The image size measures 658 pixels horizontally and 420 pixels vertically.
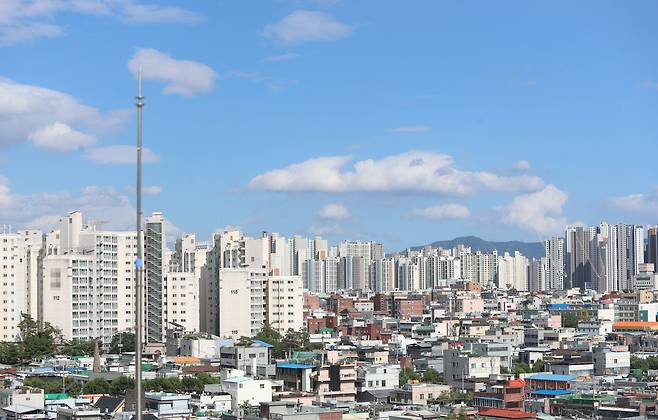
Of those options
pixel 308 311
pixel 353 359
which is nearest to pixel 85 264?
pixel 353 359

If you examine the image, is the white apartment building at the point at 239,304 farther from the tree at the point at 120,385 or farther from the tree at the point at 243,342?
the tree at the point at 120,385

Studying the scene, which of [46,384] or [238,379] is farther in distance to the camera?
[46,384]

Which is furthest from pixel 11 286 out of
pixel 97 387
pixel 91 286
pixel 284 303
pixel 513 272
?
pixel 513 272

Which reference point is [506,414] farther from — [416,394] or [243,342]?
[243,342]

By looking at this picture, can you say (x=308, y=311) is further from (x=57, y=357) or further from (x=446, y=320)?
(x=57, y=357)

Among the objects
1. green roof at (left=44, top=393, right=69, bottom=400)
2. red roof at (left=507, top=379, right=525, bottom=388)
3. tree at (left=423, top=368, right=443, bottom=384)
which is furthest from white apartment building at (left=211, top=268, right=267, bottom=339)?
green roof at (left=44, top=393, right=69, bottom=400)

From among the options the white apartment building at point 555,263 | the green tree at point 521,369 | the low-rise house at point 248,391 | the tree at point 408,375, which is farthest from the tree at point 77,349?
the white apartment building at point 555,263
